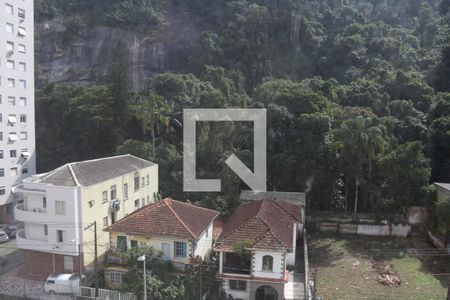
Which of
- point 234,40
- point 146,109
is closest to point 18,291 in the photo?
point 146,109

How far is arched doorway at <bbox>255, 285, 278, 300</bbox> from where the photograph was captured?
1778 cm

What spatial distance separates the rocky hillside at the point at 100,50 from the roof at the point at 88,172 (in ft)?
87.2

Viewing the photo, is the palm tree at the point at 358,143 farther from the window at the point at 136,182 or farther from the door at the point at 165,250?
the door at the point at 165,250

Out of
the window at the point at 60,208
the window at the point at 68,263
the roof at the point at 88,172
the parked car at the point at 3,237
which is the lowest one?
the parked car at the point at 3,237

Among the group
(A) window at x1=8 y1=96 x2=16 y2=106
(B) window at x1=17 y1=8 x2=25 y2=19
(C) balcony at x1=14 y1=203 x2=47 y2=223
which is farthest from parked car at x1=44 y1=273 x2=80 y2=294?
(B) window at x1=17 y1=8 x2=25 y2=19

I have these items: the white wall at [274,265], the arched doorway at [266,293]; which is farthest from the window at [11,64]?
the arched doorway at [266,293]

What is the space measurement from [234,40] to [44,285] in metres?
39.2

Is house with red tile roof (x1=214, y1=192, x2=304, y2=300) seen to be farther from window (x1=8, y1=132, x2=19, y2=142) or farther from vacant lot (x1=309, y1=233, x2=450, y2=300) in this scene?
window (x1=8, y1=132, x2=19, y2=142)

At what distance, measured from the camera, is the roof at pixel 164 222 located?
1834 cm

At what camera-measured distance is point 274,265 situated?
1753 centimetres

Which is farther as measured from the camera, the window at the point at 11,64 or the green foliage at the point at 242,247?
the window at the point at 11,64

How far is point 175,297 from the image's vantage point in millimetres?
16734

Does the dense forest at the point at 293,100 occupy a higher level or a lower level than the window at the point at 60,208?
higher

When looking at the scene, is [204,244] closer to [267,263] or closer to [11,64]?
[267,263]
